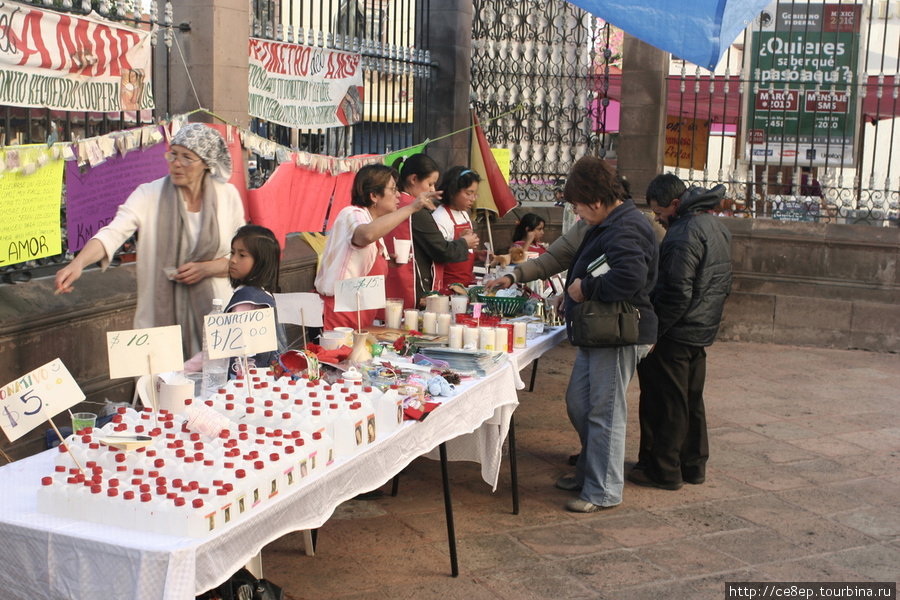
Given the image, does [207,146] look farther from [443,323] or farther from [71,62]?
[443,323]

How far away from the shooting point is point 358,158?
24.5 ft

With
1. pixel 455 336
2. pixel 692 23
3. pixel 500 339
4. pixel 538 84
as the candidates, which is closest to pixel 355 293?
pixel 455 336

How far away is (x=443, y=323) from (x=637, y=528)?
1421 millimetres

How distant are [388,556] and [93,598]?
2.08m

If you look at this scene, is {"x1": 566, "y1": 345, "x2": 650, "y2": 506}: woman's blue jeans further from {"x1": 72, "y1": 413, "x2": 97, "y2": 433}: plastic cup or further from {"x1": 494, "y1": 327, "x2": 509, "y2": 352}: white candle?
{"x1": 72, "y1": 413, "x2": 97, "y2": 433}: plastic cup

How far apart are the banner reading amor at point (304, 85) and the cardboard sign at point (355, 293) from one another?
2.95 metres

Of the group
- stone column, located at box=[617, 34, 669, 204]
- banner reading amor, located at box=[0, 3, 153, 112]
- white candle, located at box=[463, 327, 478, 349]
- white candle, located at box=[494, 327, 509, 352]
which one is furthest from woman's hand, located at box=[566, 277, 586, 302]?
stone column, located at box=[617, 34, 669, 204]

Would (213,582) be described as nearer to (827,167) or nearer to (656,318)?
(656,318)

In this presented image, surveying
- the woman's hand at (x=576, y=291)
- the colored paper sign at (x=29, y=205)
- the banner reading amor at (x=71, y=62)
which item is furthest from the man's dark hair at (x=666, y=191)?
the colored paper sign at (x=29, y=205)

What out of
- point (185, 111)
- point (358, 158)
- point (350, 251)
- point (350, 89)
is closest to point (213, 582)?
point (350, 251)

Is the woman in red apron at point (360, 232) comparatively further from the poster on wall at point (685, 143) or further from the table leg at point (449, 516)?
the poster on wall at point (685, 143)

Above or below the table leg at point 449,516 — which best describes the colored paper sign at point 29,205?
above

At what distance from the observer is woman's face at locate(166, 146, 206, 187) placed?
440 centimetres

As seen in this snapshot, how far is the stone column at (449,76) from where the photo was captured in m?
9.99
